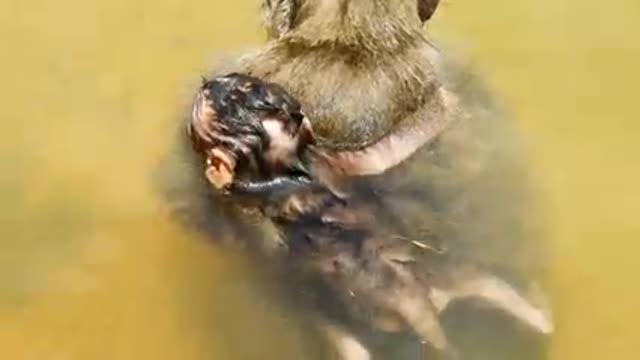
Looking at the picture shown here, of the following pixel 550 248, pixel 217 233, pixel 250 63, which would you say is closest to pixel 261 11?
pixel 250 63

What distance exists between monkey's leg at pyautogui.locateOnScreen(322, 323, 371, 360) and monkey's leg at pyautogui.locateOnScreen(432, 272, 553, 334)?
69 mm

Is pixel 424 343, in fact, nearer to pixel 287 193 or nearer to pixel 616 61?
pixel 287 193

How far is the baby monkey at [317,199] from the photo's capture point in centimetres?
84

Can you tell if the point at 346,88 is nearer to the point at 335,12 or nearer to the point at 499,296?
the point at 335,12

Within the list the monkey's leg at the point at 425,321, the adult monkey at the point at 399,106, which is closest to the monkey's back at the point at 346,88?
the adult monkey at the point at 399,106

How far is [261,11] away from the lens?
2.86 ft

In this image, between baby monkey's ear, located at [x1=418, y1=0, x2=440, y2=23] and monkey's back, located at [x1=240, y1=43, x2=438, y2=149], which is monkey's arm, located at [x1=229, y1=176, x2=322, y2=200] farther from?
baby monkey's ear, located at [x1=418, y1=0, x2=440, y2=23]

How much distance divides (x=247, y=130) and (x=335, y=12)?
10 cm

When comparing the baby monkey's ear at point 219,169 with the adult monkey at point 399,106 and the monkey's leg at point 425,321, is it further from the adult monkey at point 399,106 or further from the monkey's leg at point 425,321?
the monkey's leg at point 425,321

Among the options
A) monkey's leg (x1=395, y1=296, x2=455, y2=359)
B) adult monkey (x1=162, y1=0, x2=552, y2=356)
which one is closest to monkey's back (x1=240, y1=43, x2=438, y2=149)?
adult monkey (x1=162, y1=0, x2=552, y2=356)

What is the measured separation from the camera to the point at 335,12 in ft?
2.83

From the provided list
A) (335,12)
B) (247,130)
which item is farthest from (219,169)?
(335,12)

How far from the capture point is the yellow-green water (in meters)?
0.82

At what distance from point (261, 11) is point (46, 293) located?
239 millimetres
